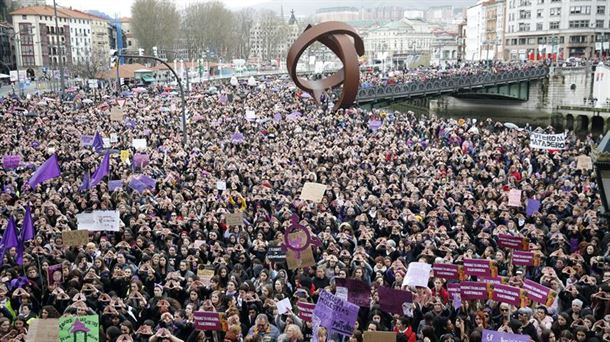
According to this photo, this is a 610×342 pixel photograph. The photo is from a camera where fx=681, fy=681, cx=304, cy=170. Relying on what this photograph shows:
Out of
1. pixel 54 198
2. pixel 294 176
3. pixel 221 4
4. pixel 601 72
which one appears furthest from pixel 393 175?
pixel 221 4

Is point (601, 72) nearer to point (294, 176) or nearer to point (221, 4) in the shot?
point (294, 176)

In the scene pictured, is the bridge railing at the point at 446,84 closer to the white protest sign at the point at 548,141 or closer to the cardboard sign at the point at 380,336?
the white protest sign at the point at 548,141

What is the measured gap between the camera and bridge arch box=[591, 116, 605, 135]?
5156 cm

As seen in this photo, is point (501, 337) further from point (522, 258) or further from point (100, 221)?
point (100, 221)

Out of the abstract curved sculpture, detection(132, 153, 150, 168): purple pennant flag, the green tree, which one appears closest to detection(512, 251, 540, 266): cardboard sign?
detection(132, 153, 150, 168): purple pennant flag

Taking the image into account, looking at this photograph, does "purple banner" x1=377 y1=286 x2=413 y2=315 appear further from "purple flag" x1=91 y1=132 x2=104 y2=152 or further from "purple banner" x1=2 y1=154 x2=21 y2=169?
"purple flag" x1=91 y1=132 x2=104 y2=152

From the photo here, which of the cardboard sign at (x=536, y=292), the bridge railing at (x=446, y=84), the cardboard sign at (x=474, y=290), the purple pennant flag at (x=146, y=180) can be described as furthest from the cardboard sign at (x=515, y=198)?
the bridge railing at (x=446, y=84)

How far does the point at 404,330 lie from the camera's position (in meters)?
8.21

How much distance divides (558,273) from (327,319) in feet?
14.0

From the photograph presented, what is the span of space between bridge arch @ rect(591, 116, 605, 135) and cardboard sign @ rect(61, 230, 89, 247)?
47688 mm

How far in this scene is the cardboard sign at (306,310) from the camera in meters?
8.56

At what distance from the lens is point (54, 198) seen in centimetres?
1503

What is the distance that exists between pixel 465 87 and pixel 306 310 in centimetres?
4505

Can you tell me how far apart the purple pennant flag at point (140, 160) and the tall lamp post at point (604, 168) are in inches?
610
